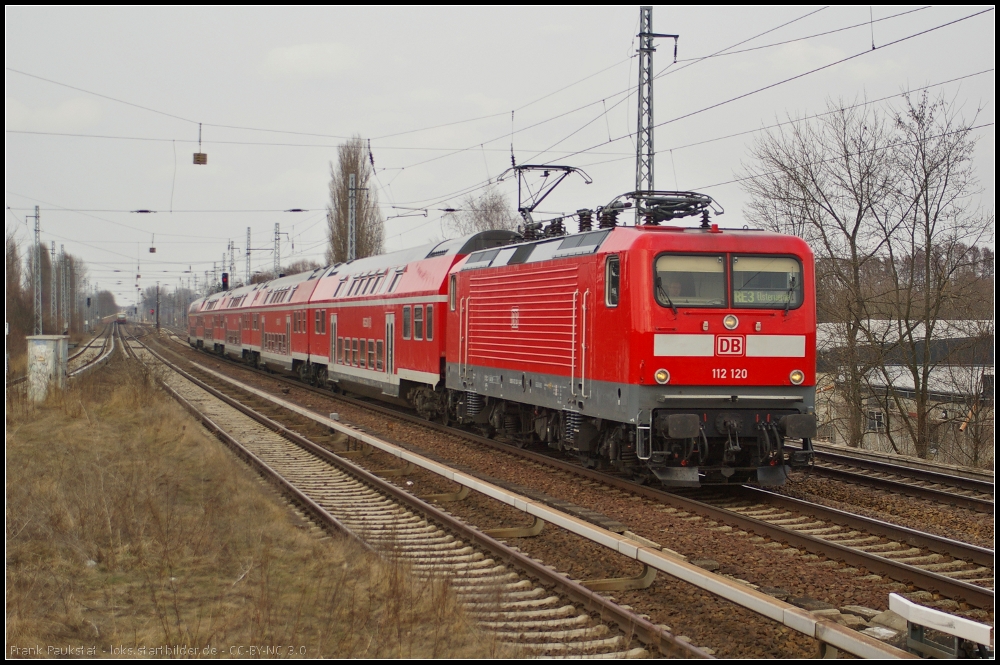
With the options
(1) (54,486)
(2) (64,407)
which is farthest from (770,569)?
(2) (64,407)

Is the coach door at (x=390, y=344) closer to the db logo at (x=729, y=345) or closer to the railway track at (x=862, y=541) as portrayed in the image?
the railway track at (x=862, y=541)

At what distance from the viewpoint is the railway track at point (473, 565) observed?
19.1 feet

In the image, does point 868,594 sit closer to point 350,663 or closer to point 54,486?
point 350,663

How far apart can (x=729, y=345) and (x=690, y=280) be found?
2.94ft

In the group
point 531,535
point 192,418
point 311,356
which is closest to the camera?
point 531,535

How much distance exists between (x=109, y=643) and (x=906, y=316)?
18.8m

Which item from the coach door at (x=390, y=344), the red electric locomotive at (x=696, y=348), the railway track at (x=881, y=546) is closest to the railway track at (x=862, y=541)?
the railway track at (x=881, y=546)

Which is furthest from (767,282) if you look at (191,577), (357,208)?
(357,208)

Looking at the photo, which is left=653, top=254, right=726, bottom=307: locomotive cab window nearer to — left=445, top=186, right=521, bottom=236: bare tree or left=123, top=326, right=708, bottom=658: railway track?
left=123, top=326, right=708, bottom=658: railway track

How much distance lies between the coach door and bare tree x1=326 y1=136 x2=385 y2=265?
33.1 meters

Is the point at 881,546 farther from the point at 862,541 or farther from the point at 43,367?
the point at 43,367

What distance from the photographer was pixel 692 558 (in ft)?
24.7

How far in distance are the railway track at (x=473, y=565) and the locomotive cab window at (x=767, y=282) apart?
4387mm

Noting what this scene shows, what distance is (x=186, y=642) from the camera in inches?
213
